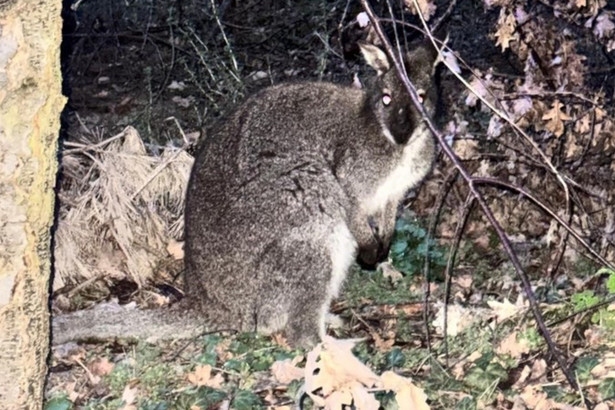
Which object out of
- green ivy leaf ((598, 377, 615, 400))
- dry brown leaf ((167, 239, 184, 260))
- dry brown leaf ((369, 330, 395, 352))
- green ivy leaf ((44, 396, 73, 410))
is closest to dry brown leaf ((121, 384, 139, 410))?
green ivy leaf ((44, 396, 73, 410))

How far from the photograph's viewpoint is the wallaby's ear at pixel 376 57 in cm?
627

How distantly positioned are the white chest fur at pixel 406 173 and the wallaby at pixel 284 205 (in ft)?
0.03

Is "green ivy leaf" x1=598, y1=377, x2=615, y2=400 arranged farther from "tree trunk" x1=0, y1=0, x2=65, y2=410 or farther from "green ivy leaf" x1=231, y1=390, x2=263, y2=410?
"tree trunk" x1=0, y1=0, x2=65, y2=410

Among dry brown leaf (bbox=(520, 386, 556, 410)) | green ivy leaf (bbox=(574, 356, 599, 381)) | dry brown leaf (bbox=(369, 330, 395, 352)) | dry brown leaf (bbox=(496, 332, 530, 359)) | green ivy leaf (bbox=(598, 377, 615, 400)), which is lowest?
dry brown leaf (bbox=(369, 330, 395, 352))

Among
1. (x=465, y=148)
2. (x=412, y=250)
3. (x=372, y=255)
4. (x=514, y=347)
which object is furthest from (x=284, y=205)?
(x=465, y=148)

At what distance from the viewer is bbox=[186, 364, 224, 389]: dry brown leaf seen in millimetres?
5570

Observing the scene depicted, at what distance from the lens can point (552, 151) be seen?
7957mm

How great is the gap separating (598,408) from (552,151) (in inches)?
141

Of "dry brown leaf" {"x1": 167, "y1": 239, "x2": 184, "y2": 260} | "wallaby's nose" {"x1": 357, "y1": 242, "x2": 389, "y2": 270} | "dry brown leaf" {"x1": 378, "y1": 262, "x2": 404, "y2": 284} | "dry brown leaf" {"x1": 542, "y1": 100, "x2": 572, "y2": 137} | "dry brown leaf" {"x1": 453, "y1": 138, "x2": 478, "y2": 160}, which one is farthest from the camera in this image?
"dry brown leaf" {"x1": 453, "y1": 138, "x2": 478, "y2": 160}

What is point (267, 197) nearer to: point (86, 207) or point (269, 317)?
point (269, 317)

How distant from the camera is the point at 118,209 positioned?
778 centimetres

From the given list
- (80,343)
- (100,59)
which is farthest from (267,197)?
(100,59)

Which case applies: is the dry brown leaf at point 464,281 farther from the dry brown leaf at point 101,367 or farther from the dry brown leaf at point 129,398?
the dry brown leaf at point 129,398

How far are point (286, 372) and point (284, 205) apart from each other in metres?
1.04
